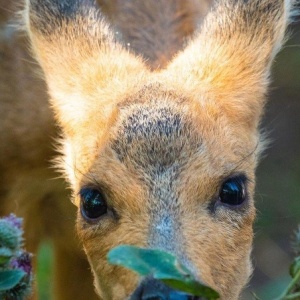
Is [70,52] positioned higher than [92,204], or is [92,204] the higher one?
[70,52]

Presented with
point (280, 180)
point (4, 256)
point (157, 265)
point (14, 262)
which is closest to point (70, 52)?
point (14, 262)

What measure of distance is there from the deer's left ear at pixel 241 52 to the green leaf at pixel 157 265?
5.44 ft

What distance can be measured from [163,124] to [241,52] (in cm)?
86

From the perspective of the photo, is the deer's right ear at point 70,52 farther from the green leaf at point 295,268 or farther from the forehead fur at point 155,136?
the green leaf at point 295,268

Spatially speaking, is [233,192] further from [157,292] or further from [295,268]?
[157,292]

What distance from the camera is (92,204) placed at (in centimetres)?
400

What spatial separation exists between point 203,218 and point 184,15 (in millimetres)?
2200

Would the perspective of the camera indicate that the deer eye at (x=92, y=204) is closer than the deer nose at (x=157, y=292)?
No

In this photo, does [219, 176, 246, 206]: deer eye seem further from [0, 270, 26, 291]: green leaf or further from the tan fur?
[0, 270, 26, 291]: green leaf

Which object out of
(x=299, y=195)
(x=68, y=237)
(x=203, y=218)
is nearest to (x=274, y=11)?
(x=203, y=218)

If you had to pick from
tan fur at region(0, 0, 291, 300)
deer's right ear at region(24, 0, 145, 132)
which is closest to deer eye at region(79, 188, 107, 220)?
tan fur at region(0, 0, 291, 300)

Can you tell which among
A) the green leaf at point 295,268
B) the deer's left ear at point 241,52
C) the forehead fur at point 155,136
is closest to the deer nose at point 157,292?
the green leaf at point 295,268

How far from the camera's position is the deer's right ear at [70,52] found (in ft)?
15.1

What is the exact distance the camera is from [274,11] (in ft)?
15.2
